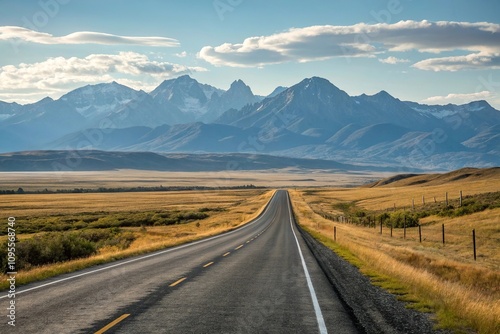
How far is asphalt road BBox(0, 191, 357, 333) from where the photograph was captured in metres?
10.5

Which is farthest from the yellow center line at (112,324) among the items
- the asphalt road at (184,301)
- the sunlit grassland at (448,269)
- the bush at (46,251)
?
the bush at (46,251)

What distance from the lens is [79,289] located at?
15.3 metres

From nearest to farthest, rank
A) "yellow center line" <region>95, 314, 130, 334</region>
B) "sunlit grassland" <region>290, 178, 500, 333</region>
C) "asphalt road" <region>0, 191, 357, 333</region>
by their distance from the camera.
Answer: "yellow center line" <region>95, 314, 130, 334</region> → "asphalt road" <region>0, 191, 357, 333</region> → "sunlit grassland" <region>290, 178, 500, 333</region>

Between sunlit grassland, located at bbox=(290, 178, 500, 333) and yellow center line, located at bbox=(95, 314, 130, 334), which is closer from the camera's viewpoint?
yellow center line, located at bbox=(95, 314, 130, 334)

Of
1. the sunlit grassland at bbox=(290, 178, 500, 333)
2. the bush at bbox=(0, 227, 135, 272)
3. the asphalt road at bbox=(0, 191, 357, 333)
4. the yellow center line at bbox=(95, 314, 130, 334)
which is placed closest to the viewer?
the yellow center line at bbox=(95, 314, 130, 334)

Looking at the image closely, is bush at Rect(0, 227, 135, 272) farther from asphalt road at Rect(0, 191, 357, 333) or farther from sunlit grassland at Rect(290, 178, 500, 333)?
sunlit grassland at Rect(290, 178, 500, 333)

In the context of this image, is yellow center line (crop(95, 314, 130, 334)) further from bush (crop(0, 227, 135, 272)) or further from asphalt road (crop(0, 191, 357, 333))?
bush (crop(0, 227, 135, 272))

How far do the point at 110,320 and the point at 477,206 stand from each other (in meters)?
43.8

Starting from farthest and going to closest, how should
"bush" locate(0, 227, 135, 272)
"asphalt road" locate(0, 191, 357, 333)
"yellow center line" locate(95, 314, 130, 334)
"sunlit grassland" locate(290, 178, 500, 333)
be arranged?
"bush" locate(0, 227, 135, 272), "sunlit grassland" locate(290, 178, 500, 333), "asphalt road" locate(0, 191, 357, 333), "yellow center line" locate(95, 314, 130, 334)

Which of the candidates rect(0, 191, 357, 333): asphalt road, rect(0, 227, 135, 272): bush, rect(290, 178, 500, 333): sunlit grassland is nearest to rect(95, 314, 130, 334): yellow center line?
rect(0, 191, 357, 333): asphalt road

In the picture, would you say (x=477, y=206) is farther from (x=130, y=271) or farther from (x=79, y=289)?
(x=79, y=289)

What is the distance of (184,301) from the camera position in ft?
43.1

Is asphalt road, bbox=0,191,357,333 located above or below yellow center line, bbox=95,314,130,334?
below

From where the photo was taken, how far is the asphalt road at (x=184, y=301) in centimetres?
1054
